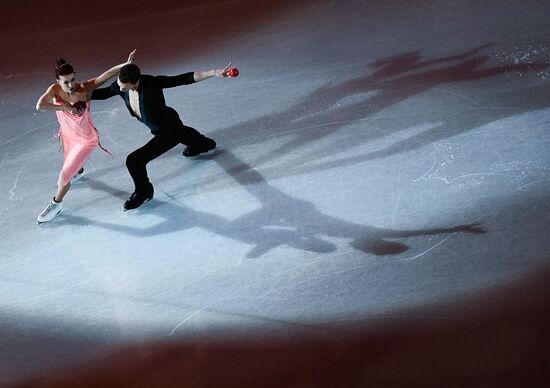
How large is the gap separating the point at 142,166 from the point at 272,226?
3.54 ft

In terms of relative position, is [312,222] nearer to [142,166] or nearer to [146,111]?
[142,166]

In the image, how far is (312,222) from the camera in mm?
4973

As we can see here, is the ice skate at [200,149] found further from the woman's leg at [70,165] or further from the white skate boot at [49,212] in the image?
the white skate boot at [49,212]

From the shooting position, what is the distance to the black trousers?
537 centimetres

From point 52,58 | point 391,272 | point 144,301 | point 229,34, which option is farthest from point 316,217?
point 52,58

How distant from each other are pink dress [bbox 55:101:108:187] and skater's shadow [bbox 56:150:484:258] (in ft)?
1.13

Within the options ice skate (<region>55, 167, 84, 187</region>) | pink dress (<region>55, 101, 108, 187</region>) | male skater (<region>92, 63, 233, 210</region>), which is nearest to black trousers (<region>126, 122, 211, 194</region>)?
male skater (<region>92, 63, 233, 210</region>)

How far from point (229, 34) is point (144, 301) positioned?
447cm

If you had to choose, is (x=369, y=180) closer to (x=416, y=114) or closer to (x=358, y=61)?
(x=416, y=114)

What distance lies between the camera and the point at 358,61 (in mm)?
7160

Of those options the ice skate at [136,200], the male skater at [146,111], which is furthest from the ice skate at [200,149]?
the ice skate at [136,200]

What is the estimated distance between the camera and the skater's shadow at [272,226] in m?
4.68

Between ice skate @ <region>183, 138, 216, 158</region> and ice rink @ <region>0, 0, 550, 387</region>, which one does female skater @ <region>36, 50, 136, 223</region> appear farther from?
ice skate @ <region>183, 138, 216, 158</region>

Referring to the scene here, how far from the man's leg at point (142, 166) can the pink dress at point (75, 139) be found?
353 millimetres
